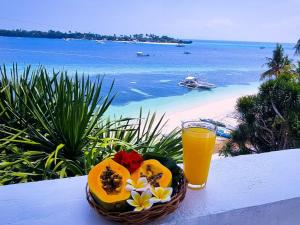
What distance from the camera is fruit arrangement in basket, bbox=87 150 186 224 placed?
0.62 metres

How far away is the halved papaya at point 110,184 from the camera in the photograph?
62 cm

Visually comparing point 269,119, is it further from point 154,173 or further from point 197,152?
point 154,173

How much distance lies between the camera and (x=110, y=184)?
0.65 metres

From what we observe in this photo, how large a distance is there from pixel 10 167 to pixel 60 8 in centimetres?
5996

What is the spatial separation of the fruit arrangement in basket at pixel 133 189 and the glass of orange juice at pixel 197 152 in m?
0.08

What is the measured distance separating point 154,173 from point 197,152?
144mm

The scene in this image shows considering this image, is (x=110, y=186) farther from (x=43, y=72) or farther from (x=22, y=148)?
(x=43, y=72)

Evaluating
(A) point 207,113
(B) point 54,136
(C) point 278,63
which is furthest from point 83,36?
(B) point 54,136

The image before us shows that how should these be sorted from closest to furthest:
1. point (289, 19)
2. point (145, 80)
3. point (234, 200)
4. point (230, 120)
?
point (234, 200), point (230, 120), point (145, 80), point (289, 19)

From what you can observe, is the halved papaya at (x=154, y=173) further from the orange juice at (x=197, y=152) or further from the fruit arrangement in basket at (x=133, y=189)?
the orange juice at (x=197, y=152)

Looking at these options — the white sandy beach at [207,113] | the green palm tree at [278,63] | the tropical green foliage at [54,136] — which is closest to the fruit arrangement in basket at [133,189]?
the tropical green foliage at [54,136]

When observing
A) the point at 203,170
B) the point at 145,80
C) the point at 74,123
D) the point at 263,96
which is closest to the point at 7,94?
the point at 74,123

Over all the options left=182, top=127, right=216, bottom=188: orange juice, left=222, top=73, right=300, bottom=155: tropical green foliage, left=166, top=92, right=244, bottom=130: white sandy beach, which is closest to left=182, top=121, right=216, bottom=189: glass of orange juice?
left=182, top=127, right=216, bottom=188: orange juice

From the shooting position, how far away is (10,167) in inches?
70.7
